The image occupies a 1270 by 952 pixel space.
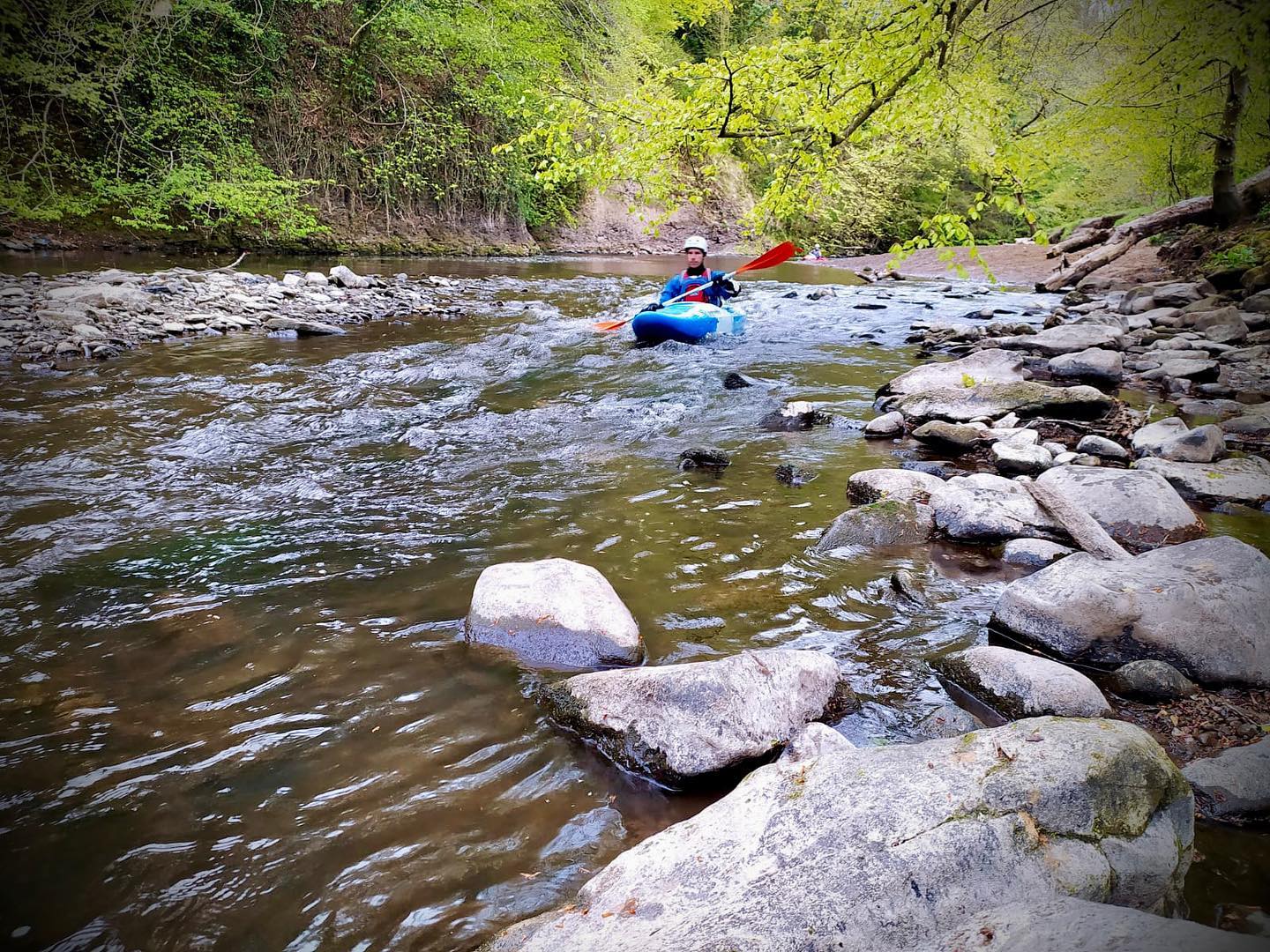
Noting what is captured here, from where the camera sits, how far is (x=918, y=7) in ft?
11.0

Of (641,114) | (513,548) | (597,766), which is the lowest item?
(597,766)

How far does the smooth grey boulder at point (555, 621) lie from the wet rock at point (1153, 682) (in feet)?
5.89

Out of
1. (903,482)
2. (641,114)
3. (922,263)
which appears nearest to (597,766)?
(903,482)

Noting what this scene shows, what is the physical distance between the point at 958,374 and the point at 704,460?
10.9 feet

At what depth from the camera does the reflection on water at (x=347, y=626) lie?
1800 millimetres

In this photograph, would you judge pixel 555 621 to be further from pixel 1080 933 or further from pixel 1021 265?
pixel 1021 265

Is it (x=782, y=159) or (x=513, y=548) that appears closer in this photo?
(x=513, y=548)

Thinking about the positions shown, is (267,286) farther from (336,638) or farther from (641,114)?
(336,638)

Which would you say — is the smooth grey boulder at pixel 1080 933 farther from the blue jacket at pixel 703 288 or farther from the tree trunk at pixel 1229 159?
the tree trunk at pixel 1229 159

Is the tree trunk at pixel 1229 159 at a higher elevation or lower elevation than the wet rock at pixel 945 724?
higher

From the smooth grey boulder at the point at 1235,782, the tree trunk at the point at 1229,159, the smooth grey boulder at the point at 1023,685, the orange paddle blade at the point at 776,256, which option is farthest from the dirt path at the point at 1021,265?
the smooth grey boulder at the point at 1235,782

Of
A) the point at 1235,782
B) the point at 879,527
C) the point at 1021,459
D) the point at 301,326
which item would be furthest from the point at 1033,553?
the point at 301,326

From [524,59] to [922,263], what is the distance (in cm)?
1365

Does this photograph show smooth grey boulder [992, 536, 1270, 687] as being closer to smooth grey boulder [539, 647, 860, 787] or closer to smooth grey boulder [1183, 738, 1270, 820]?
Answer: smooth grey boulder [1183, 738, 1270, 820]
